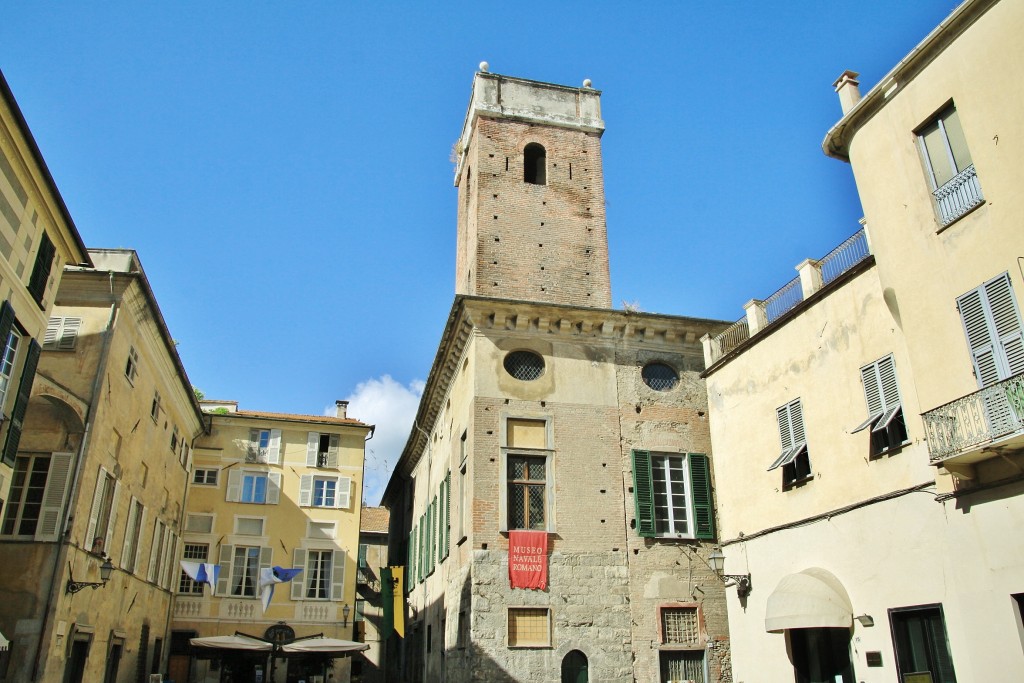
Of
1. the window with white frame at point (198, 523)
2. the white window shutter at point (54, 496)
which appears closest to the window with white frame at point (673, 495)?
the white window shutter at point (54, 496)

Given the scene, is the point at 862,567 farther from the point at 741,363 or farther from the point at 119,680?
the point at 119,680

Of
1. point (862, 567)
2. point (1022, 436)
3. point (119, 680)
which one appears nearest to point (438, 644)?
point (119, 680)

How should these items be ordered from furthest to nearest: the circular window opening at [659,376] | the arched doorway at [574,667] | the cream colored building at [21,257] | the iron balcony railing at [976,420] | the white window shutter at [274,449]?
the white window shutter at [274,449] < the circular window opening at [659,376] < the arched doorway at [574,667] < the cream colored building at [21,257] < the iron balcony railing at [976,420]

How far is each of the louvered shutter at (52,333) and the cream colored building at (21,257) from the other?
126 inches

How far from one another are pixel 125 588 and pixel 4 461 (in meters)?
9.16

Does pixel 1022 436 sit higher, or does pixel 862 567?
pixel 1022 436

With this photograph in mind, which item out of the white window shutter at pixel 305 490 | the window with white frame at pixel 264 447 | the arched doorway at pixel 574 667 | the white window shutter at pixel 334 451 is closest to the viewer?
the arched doorway at pixel 574 667

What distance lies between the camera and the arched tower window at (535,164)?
22973 mm

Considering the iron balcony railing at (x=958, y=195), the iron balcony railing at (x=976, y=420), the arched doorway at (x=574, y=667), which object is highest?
the iron balcony railing at (x=958, y=195)

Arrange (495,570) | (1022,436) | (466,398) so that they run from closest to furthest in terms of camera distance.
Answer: (1022,436), (495,570), (466,398)

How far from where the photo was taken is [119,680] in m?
19.4

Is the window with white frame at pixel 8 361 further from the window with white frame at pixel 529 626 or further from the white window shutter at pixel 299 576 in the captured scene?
the white window shutter at pixel 299 576

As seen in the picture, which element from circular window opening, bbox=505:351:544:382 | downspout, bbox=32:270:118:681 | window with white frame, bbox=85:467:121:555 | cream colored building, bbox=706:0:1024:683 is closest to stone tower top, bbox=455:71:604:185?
circular window opening, bbox=505:351:544:382

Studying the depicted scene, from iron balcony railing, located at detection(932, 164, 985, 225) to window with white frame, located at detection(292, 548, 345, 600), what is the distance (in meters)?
25.2
